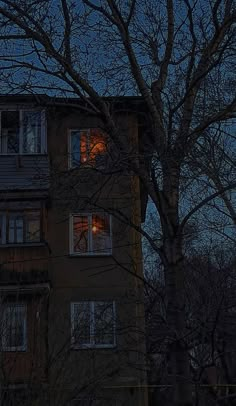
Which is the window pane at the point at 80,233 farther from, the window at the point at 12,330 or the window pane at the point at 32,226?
the window at the point at 12,330

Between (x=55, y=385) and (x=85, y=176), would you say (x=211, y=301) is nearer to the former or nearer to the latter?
(x=85, y=176)

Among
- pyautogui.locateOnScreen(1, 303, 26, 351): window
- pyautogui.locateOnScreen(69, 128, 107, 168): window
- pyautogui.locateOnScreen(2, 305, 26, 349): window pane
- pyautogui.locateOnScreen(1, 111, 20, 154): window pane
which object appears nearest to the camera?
pyautogui.locateOnScreen(1, 303, 26, 351): window

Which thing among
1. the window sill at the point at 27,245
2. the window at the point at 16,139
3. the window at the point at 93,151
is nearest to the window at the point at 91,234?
the window sill at the point at 27,245

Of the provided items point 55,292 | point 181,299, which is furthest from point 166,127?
point 55,292

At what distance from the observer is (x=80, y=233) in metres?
22.3

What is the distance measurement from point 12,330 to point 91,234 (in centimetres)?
1056

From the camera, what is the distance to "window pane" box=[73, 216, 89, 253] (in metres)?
22.3

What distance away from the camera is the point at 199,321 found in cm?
1250

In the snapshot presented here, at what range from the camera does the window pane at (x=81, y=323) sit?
1297 cm

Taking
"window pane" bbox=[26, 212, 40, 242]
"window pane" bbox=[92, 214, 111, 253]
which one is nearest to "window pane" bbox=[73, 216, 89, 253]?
"window pane" bbox=[92, 214, 111, 253]

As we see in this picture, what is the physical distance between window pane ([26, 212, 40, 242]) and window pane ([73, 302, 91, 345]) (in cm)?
234

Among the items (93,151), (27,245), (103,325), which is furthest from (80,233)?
(93,151)

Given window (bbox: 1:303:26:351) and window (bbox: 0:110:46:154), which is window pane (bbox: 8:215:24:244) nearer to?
window (bbox: 0:110:46:154)

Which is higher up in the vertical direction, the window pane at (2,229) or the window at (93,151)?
Answer: the window pane at (2,229)
